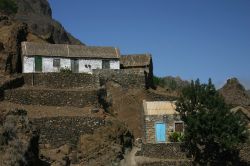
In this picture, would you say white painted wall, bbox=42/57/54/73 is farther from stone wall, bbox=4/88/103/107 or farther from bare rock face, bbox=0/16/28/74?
stone wall, bbox=4/88/103/107

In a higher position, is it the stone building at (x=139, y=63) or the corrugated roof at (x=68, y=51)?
the corrugated roof at (x=68, y=51)

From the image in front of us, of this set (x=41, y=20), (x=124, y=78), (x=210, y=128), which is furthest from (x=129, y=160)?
(x=41, y=20)

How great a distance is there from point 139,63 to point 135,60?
917 millimetres

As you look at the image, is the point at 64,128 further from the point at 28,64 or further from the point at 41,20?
the point at 41,20

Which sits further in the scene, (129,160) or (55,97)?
(55,97)

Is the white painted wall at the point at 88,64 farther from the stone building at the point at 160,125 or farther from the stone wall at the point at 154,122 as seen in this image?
the stone wall at the point at 154,122

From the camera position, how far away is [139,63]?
55812 mm

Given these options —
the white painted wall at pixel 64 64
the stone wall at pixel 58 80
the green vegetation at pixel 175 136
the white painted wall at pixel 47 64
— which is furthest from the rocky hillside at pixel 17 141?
the white painted wall at pixel 47 64

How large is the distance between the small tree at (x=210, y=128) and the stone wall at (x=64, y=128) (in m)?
7.24

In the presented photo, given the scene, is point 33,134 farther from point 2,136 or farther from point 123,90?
point 123,90

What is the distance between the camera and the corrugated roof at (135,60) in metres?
55.7

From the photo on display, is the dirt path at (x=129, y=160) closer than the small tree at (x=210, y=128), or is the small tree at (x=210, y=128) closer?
the dirt path at (x=129, y=160)

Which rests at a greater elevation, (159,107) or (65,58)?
(65,58)

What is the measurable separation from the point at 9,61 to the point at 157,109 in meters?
16.0
